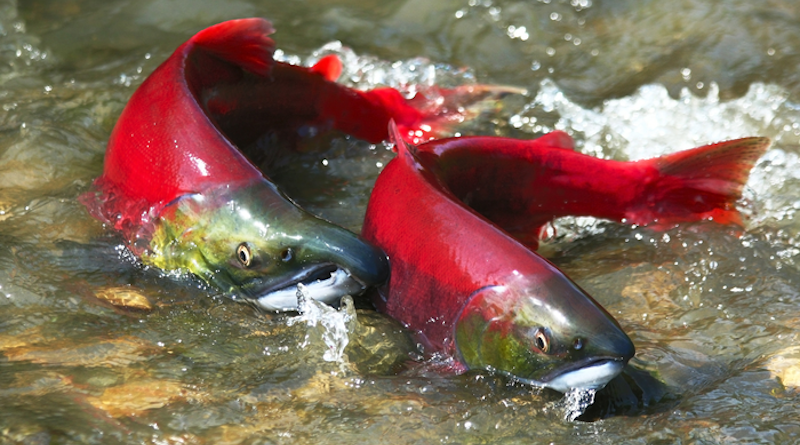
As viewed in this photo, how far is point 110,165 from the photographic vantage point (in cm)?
418

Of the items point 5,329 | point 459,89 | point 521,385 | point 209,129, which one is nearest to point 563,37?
point 459,89

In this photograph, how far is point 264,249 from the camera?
3494mm

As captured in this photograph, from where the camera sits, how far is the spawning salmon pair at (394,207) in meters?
3.18

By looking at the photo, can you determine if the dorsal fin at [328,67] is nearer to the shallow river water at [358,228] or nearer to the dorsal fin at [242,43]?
the dorsal fin at [242,43]

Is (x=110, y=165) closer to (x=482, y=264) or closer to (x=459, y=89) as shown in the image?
(x=482, y=264)

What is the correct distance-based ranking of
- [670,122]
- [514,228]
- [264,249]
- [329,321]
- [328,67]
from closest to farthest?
[329,321] < [264,249] < [514,228] < [328,67] < [670,122]

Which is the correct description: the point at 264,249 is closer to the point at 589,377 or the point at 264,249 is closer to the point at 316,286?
the point at 316,286

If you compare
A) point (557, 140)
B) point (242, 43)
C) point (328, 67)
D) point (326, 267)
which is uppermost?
point (242, 43)

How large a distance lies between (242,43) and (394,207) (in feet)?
4.53

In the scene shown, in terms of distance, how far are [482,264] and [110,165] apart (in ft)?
6.51

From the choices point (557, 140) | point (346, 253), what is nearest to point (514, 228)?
point (557, 140)

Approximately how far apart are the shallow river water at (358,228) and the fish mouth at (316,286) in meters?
0.09

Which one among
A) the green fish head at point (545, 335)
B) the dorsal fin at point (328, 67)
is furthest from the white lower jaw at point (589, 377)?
the dorsal fin at point (328, 67)

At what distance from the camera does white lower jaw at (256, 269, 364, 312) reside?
11.4 feet
